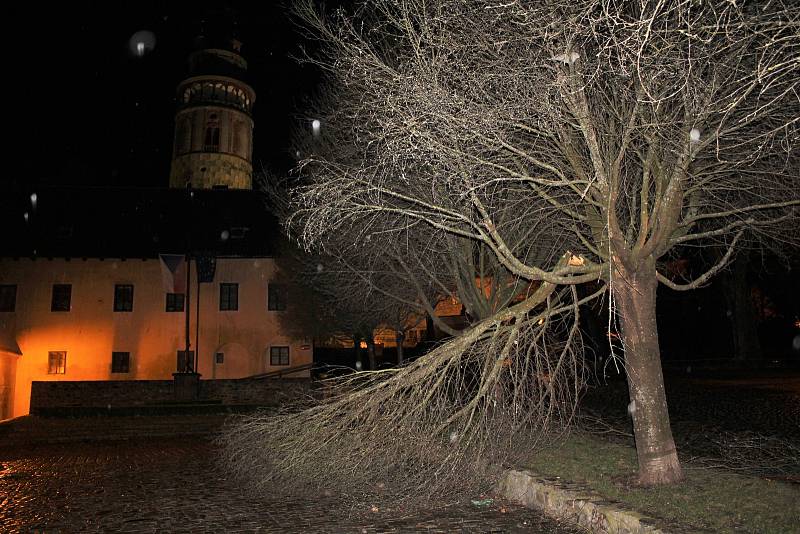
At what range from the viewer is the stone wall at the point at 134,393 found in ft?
65.8

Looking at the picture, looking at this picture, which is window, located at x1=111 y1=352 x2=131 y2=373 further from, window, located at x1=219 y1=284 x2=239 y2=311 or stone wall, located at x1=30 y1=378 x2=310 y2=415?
stone wall, located at x1=30 y1=378 x2=310 y2=415

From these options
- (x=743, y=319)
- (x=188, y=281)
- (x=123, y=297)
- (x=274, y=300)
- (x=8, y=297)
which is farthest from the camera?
(x=274, y=300)

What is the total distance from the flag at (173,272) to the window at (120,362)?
7.67m

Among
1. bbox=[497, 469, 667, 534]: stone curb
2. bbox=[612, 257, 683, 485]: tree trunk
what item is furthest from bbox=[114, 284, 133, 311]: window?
bbox=[612, 257, 683, 485]: tree trunk

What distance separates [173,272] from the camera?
23.3 m

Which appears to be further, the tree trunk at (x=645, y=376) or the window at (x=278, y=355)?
the window at (x=278, y=355)

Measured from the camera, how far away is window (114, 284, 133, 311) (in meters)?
29.1

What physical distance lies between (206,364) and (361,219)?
1945 cm

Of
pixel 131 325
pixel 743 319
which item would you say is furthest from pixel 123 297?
pixel 743 319

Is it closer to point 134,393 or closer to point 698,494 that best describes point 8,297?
point 134,393

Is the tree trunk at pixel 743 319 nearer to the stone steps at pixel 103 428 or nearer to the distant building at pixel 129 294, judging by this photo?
the distant building at pixel 129 294

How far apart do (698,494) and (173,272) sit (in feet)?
70.3

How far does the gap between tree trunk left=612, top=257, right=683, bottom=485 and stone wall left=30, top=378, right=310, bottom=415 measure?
14.4 meters

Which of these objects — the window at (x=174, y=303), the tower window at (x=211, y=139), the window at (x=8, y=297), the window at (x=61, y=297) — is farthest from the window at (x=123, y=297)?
the tower window at (x=211, y=139)
